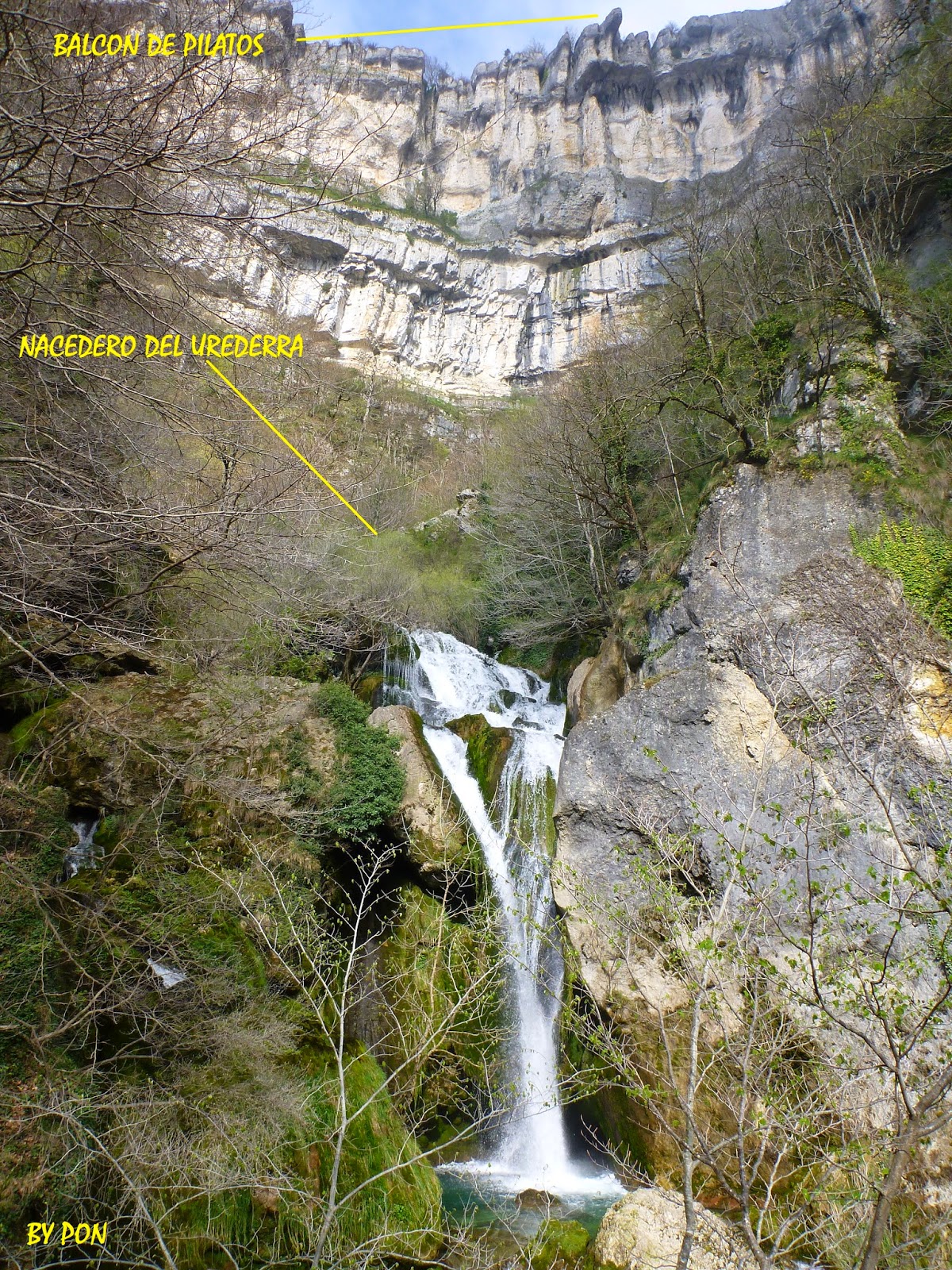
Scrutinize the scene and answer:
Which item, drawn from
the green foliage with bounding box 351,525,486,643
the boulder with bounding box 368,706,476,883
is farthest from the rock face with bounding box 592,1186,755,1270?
the green foliage with bounding box 351,525,486,643

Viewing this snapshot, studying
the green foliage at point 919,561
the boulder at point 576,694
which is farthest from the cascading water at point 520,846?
the green foliage at point 919,561

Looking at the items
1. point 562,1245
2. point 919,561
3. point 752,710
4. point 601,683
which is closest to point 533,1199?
point 562,1245

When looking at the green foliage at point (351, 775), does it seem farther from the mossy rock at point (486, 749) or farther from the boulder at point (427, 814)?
the mossy rock at point (486, 749)

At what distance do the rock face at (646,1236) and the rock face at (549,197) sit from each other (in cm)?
3566

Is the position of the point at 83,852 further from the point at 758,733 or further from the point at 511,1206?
the point at 758,733

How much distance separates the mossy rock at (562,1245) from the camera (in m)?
4.99

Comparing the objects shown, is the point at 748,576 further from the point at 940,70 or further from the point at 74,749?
the point at 940,70

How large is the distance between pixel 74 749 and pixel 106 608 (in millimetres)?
3504

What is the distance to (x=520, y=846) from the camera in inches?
380

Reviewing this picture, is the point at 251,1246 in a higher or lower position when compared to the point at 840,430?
lower

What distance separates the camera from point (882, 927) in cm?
606

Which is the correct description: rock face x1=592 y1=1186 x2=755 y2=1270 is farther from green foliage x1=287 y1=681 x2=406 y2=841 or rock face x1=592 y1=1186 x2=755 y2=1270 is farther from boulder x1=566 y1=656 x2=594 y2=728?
boulder x1=566 y1=656 x2=594 y2=728

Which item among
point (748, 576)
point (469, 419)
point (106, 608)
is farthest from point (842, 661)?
point (469, 419)

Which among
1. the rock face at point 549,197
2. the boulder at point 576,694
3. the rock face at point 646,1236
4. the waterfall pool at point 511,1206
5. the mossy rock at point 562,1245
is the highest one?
the rock face at point 549,197
